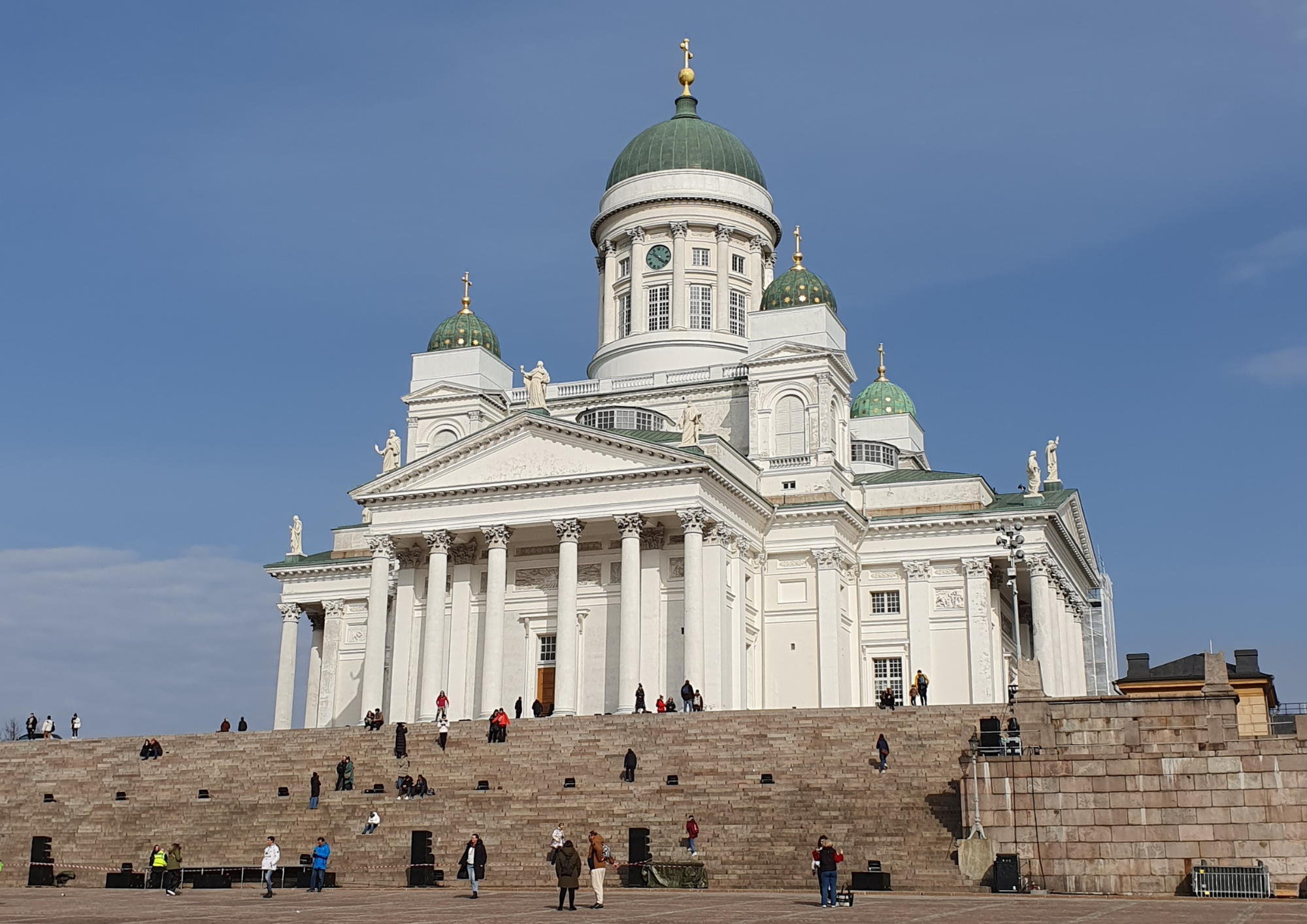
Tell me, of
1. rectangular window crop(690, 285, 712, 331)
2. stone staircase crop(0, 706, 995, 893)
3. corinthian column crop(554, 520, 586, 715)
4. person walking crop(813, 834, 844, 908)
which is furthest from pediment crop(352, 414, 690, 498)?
person walking crop(813, 834, 844, 908)

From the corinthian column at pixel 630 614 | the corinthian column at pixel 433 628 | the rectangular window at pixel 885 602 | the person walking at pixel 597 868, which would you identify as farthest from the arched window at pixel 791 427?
the person walking at pixel 597 868

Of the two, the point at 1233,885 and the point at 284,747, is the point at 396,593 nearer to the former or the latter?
the point at 284,747

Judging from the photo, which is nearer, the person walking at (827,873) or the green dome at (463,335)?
the person walking at (827,873)

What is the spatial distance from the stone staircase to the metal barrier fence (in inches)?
178

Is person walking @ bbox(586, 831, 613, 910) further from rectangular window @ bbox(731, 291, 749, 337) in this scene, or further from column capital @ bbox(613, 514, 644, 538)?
rectangular window @ bbox(731, 291, 749, 337)

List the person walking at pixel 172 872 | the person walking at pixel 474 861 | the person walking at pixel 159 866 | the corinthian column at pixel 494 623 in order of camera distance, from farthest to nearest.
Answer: the corinthian column at pixel 494 623 < the person walking at pixel 159 866 < the person walking at pixel 172 872 < the person walking at pixel 474 861

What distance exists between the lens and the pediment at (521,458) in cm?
4894

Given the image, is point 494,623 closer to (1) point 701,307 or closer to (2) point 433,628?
(2) point 433,628

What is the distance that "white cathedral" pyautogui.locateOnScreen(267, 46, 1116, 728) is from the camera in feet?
160

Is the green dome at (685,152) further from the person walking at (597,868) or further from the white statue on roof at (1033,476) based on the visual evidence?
the person walking at (597,868)

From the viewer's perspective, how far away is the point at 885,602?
182ft

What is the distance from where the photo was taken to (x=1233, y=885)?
27766 mm

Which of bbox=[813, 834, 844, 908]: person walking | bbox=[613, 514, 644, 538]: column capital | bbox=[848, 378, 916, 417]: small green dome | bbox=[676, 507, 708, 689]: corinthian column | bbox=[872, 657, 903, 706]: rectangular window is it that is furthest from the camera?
bbox=[848, 378, 916, 417]: small green dome

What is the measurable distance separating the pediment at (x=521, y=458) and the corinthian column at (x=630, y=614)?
6.38 ft
